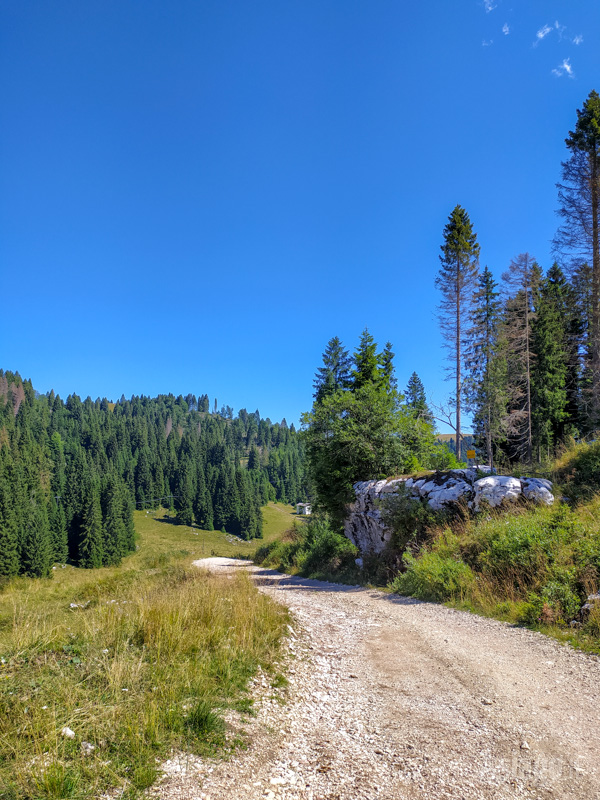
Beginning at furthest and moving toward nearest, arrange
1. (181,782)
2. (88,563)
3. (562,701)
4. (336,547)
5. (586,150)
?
1. (88,563)
2. (586,150)
3. (336,547)
4. (562,701)
5. (181,782)

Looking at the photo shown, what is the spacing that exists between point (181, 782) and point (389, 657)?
3.79 meters

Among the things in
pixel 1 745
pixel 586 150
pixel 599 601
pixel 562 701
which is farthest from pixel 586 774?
pixel 586 150

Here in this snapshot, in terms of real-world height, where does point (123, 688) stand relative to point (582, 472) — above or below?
below

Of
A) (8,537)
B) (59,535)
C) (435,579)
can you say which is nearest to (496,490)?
(435,579)

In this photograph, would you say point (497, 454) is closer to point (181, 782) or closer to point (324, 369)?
point (324, 369)

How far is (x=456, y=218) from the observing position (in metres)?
28.4

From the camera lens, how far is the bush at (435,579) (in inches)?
357

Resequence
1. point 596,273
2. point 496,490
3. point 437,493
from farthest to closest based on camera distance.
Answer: point 596,273 < point 437,493 < point 496,490

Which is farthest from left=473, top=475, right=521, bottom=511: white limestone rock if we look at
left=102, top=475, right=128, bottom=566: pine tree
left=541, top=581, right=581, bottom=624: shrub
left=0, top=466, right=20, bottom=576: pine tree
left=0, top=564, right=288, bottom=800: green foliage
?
left=102, top=475, right=128, bottom=566: pine tree

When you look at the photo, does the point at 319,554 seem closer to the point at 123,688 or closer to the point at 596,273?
the point at 123,688

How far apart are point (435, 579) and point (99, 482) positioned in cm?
9258

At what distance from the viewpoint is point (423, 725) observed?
13.2 ft

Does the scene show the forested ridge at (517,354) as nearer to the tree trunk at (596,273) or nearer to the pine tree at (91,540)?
the tree trunk at (596,273)

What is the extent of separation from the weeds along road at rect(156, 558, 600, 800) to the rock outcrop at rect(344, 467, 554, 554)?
5.20 m
